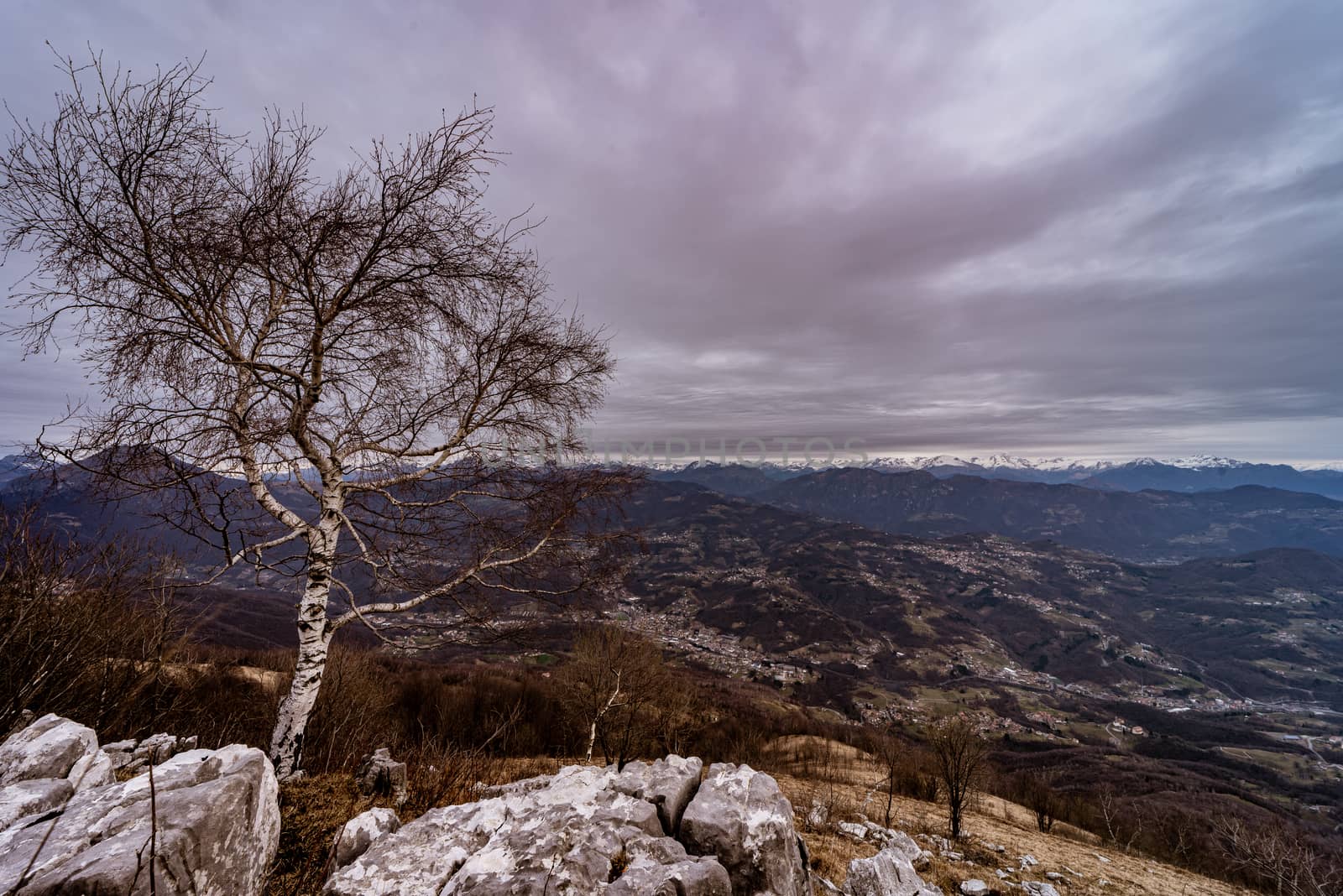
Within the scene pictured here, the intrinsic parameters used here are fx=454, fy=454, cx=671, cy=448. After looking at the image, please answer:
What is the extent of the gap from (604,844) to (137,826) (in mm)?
3235

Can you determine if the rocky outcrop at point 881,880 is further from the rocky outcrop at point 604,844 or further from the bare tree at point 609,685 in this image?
the bare tree at point 609,685

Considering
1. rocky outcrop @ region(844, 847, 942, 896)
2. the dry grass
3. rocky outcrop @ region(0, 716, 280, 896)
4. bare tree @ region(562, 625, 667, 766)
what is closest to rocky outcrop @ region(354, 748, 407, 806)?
rocky outcrop @ region(0, 716, 280, 896)

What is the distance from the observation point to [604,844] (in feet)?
13.2

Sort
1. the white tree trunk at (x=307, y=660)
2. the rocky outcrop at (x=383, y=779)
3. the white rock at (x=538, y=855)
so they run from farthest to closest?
1. the white tree trunk at (x=307, y=660)
2. the rocky outcrop at (x=383, y=779)
3. the white rock at (x=538, y=855)

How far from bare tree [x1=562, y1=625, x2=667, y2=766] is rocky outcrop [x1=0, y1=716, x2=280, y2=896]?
1857 cm

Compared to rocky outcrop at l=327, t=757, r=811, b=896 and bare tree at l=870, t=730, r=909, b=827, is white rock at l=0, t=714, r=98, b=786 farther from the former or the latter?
bare tree at l=870, t=730, r=909, b=827

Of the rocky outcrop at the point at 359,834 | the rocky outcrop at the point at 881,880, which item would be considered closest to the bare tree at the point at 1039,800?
the rocky outcrop at the point at 881,880

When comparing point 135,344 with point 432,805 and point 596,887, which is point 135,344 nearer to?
point 432,805

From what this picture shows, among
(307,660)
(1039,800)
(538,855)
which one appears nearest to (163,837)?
(538,855)

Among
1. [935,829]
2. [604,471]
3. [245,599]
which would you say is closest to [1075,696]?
[935,829]

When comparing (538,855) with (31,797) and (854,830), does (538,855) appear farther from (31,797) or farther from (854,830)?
(854,830)

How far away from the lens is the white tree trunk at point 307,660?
18.3 ft

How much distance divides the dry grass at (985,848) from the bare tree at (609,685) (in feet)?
24.9

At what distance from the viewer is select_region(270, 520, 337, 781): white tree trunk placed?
5.59 m
